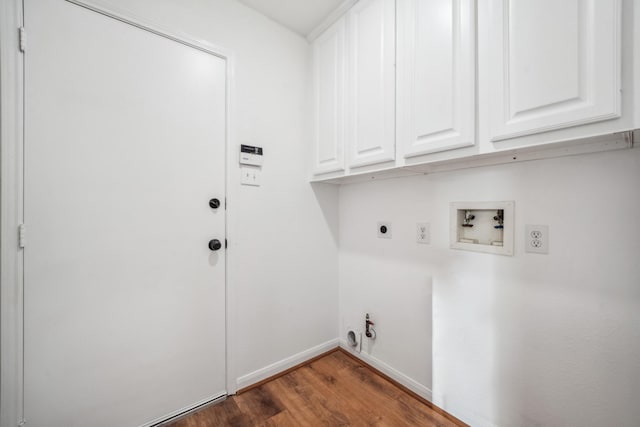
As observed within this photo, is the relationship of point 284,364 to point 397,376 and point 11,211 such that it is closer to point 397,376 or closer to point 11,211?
point 397,376

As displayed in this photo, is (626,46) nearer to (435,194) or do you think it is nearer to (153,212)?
(435,194)

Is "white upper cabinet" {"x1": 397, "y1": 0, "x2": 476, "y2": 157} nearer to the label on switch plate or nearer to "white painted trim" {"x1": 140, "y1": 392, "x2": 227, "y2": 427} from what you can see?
the label on switch plate

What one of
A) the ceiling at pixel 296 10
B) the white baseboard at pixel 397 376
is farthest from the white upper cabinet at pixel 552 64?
the white baseboard at pixel 397 376

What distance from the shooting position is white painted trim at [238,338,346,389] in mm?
1650

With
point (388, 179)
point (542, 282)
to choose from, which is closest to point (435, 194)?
point (388, 179)

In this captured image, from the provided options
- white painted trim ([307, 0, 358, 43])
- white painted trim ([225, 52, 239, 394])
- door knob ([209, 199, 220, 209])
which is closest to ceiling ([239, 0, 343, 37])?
white painted trim ([307, 0, 358, 43])

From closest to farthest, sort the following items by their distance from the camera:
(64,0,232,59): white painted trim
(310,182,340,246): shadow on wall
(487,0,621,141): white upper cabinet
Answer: (487,0,621,141): white upper cabinet < (64,0,232,59): white painted trim < (310,182,340,246): shadow on wall

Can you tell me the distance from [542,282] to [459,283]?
0.35 meters

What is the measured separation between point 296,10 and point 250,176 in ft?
3.73

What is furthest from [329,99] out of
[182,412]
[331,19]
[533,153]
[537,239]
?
[182,412]

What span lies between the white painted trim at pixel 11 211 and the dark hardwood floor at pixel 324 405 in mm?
718

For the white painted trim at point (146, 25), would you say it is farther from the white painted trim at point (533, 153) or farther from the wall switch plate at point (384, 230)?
the wall switch plate at point (384, 230)

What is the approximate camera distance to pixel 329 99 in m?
1.75

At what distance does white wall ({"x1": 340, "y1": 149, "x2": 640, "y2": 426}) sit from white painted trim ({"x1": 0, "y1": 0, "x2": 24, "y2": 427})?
6.06 feet
